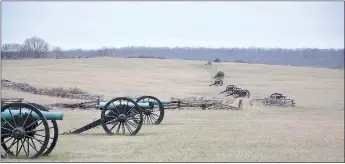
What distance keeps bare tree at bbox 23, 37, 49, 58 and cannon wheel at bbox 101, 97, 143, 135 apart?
165 ft

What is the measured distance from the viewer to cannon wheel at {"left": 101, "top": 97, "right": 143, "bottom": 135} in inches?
711

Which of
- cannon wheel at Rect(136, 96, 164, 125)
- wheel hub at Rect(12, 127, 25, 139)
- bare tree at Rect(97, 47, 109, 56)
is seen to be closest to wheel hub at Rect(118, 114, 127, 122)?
cannon wheel at Rect(136, 96, 164, 125)

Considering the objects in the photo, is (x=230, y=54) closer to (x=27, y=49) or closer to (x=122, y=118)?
(x=27, y=49)

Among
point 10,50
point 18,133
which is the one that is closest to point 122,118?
point 18,133

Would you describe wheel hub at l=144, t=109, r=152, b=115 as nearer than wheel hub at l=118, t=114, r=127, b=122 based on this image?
No

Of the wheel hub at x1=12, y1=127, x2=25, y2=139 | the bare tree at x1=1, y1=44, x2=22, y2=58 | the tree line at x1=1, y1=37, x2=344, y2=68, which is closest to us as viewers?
the wheel hub at x1=12, y1=127, x2=25, y2=139

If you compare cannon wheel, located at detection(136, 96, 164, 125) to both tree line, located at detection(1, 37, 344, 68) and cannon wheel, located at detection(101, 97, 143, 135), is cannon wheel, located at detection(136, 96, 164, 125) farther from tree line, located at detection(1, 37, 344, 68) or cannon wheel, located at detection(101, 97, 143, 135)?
tree line, located at detection(1, 37, 344, 68)

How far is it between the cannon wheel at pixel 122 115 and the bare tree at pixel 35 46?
50.3 meters

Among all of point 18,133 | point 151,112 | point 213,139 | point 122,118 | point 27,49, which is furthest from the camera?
point 27,49

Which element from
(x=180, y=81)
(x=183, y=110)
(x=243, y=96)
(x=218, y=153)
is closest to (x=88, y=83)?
(x=180, y=81)

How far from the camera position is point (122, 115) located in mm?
18156

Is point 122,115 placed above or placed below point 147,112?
above

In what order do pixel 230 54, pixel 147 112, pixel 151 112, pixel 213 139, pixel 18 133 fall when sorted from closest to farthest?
1. pixel 18 133
2. pixel 213 139
3. pixel 147 112
4. pixel 151 112
5. pixel 230 54

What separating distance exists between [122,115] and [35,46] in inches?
2363
